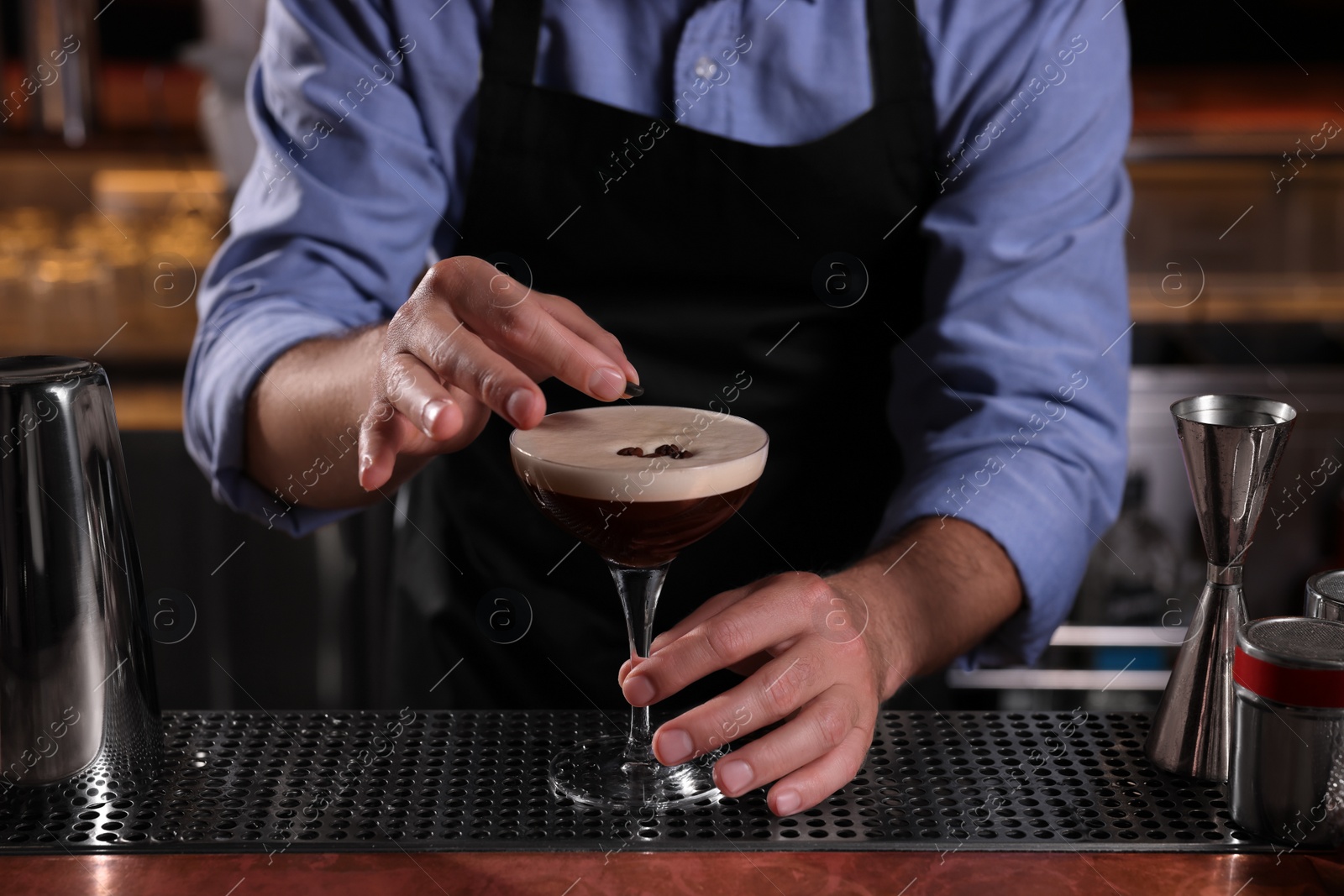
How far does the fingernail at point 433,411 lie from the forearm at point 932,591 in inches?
17.4

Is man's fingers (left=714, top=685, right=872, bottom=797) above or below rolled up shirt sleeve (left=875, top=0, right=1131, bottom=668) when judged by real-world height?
below

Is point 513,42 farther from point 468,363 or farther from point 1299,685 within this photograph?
point 1299,685

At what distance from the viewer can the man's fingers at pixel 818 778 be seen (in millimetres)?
983

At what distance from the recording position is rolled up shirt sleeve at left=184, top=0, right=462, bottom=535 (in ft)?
5.21

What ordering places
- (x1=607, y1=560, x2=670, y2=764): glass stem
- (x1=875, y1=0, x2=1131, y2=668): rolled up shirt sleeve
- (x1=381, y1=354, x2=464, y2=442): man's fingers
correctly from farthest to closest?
1. (x1=875, y1=0, x2=1131, y2=668): rolled up shirt sleeve
2. (x1=607, y1=560, x2=670, y2=764): glass stem
3. (x1=381, y1=354, x2=464, y2=442): man's fingers

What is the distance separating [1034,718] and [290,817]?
689mm

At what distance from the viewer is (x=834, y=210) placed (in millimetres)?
1634

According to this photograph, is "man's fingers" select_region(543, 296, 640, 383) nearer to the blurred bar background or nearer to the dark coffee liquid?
the dark coffee liquid

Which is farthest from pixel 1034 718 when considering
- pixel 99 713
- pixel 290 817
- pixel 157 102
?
pixel 157 102

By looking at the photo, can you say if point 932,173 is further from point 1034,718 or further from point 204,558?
point 204,558

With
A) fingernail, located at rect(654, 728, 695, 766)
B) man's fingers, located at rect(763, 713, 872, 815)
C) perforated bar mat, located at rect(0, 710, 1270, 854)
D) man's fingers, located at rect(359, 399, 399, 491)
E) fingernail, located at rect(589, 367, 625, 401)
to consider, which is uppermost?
fingernail, located at rect(589, 367, 625, 401)

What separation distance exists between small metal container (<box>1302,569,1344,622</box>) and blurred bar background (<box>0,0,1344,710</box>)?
6.33 ft

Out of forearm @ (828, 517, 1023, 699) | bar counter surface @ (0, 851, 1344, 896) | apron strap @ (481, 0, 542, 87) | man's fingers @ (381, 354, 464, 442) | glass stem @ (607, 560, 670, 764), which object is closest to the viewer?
bar counter surface @ (0, 851, 1344, 896)

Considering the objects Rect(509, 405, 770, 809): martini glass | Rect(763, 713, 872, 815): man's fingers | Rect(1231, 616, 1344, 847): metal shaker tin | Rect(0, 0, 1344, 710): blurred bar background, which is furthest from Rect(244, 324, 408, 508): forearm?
Rect(0, 0, 1344, 710): blurred bar background
